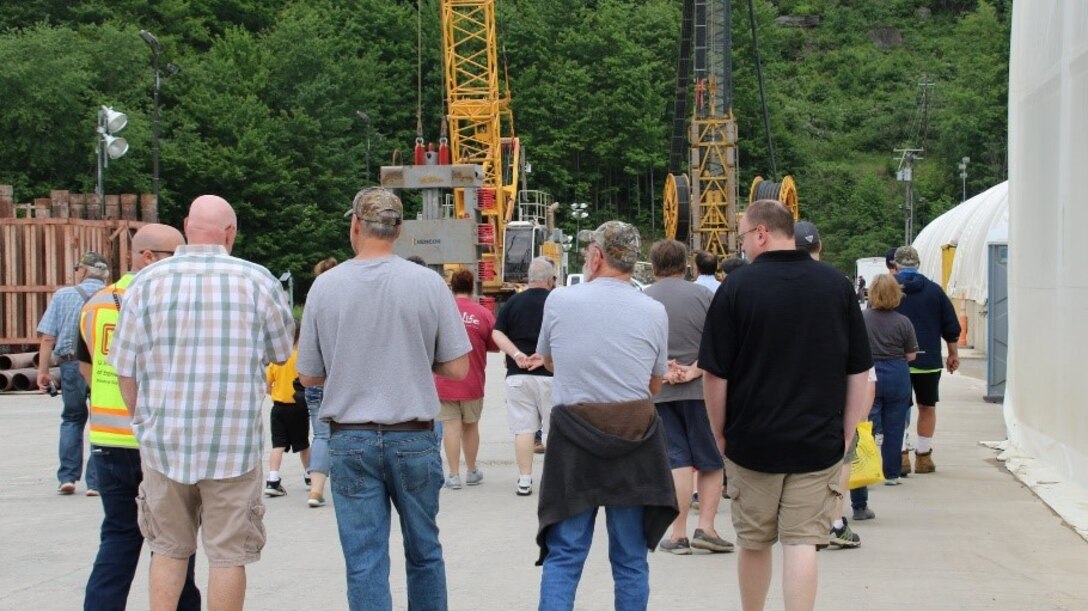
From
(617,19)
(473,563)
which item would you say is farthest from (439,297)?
(617,19)

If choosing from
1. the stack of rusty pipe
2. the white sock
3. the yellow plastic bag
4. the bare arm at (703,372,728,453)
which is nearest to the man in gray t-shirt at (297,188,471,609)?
the bare arm at (703,372,728,453)

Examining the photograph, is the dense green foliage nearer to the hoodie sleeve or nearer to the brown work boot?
the brown work boot

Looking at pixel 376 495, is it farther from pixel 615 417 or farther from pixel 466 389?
pixel 466 389

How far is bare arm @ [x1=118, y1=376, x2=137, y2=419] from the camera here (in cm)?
531

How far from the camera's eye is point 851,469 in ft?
28.5

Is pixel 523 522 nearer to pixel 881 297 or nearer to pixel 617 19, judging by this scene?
pixel 881 297

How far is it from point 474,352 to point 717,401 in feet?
18.4

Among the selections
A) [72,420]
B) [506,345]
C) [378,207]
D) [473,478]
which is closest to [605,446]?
[378,207]

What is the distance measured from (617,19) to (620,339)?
84047 mm

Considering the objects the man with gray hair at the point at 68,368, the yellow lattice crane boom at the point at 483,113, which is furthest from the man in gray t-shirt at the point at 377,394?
the yellow lattice crane boom at the point at 483,113

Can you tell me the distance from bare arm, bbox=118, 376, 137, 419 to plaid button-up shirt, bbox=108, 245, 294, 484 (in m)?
0.03

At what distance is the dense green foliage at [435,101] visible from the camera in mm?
60531

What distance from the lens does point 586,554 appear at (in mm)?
5770

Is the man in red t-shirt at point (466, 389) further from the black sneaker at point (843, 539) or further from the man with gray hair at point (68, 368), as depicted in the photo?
the black sneaker at point (843, 539)
